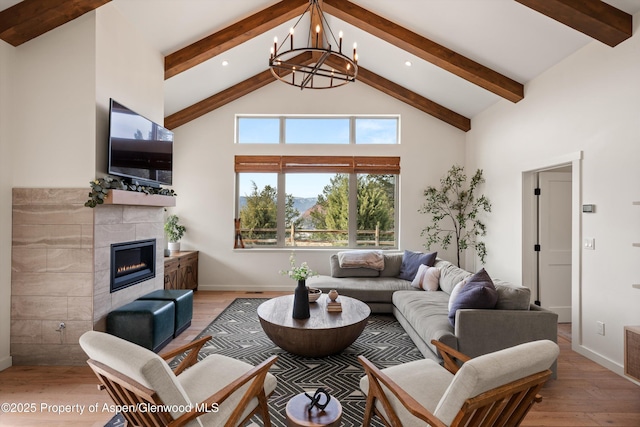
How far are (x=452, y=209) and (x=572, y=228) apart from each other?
2.46 metres

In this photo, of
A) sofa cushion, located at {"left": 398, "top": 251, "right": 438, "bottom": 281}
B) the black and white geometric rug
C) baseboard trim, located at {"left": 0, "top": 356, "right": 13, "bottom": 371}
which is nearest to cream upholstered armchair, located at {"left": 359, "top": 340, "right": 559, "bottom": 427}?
the black and white geometric rug

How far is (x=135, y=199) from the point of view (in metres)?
3.39

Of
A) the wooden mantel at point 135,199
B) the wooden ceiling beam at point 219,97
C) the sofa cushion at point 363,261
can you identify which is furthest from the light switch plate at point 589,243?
the wooden ceiling beam at point 219,97

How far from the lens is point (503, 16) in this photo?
346 cm

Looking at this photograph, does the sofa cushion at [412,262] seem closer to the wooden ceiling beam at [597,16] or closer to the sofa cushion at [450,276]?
the sofa cushion at [450,276]

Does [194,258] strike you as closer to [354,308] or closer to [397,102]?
[354,308]

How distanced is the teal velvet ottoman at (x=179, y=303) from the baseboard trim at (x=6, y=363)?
3.65 feet

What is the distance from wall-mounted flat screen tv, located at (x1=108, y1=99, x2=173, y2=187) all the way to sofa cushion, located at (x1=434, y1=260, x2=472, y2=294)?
3680 mm

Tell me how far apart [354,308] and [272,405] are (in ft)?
4.38

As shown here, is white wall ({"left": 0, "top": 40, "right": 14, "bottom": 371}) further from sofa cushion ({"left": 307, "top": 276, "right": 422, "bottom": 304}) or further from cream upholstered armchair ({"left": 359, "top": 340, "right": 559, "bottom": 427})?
cream upholstered armchair ({"left": 359, "top": 340, "right": 559, "bottom": 427})

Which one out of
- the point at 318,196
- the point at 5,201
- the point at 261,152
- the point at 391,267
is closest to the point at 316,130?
the point at 261,152

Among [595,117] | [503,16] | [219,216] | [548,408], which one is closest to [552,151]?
[595,117]

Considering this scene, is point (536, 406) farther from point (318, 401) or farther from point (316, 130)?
point (316, 130)

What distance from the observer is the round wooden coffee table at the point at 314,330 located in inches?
115
